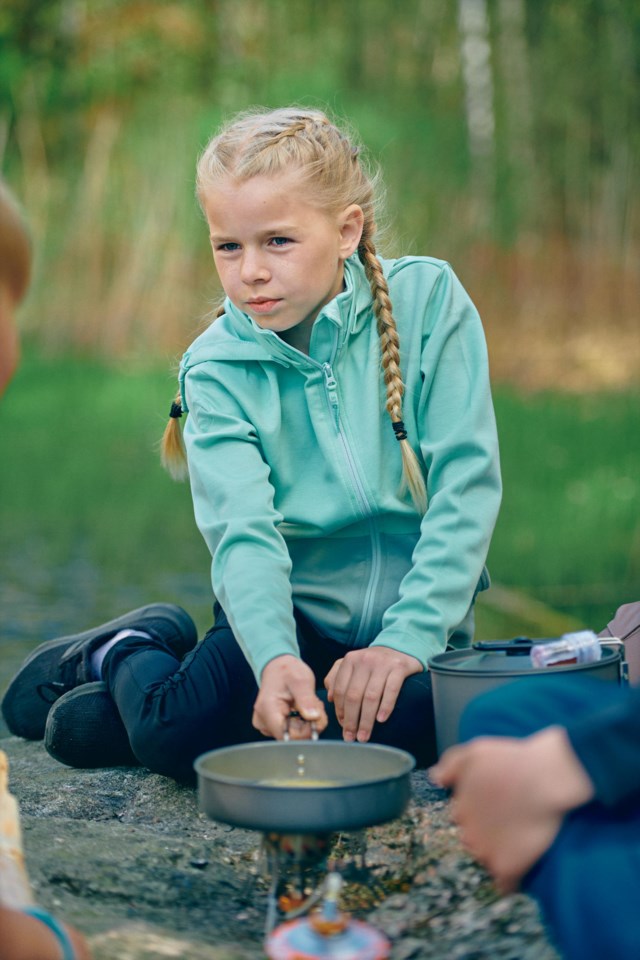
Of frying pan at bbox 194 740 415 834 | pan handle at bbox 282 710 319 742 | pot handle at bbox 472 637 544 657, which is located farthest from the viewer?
pot handle at bbox 472 637 544 657

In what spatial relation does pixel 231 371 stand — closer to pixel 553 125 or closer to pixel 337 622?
pixel 337 622

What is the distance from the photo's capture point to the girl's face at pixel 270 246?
2.19 metres

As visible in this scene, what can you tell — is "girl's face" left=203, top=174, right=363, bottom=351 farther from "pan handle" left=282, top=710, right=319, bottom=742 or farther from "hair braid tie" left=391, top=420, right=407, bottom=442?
"pan handle" left=282, top=710, right=319, bottom=742

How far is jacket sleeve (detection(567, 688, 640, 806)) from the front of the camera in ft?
3.82

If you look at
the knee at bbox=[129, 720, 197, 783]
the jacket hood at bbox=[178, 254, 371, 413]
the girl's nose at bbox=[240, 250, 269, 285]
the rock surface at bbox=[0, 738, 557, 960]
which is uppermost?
the girl's nose at bbox=[240, 250, 269, 285]

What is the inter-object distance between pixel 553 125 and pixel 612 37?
3.10 ft

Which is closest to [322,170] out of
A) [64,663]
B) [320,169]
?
[320,169]

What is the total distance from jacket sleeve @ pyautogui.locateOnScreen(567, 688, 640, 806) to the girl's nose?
1198mm

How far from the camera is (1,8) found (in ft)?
43.1

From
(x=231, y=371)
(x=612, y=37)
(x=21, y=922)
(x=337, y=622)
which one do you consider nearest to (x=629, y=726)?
(x=21, y=922)

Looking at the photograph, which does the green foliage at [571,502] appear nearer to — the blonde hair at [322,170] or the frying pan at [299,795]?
the blonde hair at [322,170]

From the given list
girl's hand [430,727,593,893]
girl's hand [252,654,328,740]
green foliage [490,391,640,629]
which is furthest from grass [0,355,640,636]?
girl's hand [430,727,593,893]

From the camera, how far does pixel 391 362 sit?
2.29m

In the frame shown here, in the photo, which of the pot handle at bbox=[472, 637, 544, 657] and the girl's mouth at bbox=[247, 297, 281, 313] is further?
the girl's mouth at bbox=[247, 297, 281, 313]
